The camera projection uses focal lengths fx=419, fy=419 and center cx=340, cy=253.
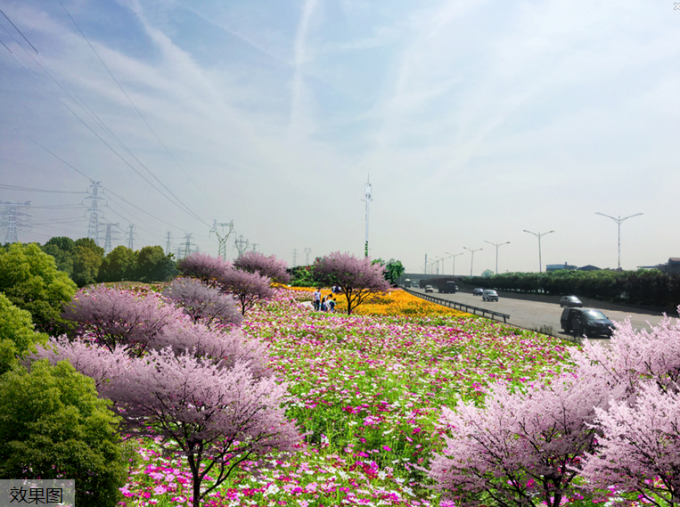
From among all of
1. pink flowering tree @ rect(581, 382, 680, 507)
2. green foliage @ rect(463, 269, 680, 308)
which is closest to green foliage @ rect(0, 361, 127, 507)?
pink flowering tree @ rect(581, 382, 680, 507)

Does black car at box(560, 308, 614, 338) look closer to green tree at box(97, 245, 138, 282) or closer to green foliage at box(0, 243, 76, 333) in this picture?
green foliage at box(0, 243, 76, 333)

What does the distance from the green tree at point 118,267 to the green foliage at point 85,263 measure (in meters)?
1.08

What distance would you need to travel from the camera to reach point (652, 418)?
3203mm

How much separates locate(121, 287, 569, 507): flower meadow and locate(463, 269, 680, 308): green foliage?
3031 cm

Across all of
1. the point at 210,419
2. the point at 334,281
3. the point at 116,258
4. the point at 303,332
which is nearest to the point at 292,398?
the point at 210,419

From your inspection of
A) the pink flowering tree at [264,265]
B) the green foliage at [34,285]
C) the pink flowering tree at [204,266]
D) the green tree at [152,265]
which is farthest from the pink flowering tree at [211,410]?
the green tree at [152,265]

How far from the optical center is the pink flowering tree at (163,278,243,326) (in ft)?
42.9

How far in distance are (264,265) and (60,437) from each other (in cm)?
2258

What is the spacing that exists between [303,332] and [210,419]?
42.4ft

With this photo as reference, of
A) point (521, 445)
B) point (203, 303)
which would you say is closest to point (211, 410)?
point (521, 445)

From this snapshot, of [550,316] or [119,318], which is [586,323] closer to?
[550,316]

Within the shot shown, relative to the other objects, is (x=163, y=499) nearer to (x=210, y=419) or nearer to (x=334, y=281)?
(x=210, y=419)

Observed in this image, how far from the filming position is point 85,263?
71188mm

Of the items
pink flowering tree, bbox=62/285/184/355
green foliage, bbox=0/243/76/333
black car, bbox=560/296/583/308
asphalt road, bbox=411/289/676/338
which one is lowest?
asphalt road, bbox=411/289/676/338
